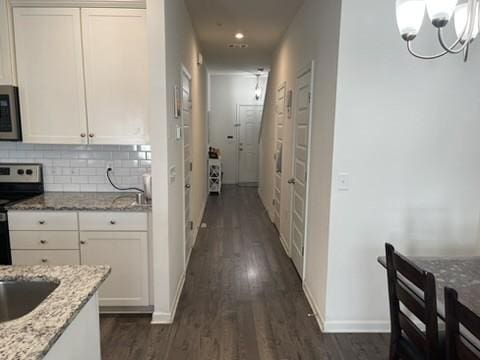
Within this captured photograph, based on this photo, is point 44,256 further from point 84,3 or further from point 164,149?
point 84,3

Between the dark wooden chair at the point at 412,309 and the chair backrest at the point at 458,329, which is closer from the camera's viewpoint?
the chair backrest at the point at 458,329

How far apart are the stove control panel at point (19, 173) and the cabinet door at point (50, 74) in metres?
0.37

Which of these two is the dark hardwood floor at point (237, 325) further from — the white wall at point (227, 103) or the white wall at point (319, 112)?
the white wall at point (227, 103)

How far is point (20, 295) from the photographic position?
52.3 inches

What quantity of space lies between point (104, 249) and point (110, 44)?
159 centimetres

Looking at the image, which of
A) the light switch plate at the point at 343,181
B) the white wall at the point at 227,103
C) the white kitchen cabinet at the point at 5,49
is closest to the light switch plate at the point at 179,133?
the white kitchen cabinet at the point at 5,49

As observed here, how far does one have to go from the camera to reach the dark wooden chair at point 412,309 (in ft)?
4.52

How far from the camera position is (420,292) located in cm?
153

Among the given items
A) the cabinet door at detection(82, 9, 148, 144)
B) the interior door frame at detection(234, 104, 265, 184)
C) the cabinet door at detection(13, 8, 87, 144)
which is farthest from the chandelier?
the interior door frame at detection(234, 104, 265, 184)

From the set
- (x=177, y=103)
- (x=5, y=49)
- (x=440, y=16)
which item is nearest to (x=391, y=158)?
(x=440, y=16)

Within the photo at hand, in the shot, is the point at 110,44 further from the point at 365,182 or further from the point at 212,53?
the point at 212,53

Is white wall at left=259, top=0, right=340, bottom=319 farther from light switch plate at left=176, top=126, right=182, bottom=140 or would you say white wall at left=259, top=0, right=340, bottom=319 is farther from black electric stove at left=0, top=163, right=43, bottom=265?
black electric stove at left=0, top=163, right=43, bottom=265

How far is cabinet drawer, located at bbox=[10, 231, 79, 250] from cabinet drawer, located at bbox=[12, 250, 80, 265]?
1.3 inches

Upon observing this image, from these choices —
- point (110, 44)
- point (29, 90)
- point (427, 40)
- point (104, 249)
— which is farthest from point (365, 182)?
point (29, 90)
